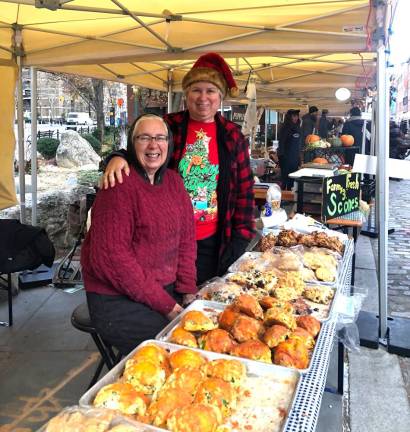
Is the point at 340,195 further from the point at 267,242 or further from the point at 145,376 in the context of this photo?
the point at 145,376

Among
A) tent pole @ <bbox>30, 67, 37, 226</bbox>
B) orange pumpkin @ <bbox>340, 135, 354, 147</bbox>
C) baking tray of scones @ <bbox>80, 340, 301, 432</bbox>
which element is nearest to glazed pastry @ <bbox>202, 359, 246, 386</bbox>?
baking tray of scones @ <bbox>80, 340, 301, 432</bbox>

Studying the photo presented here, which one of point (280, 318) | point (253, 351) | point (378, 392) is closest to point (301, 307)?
point (280, 318)

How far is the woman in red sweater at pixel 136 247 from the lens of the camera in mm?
1921

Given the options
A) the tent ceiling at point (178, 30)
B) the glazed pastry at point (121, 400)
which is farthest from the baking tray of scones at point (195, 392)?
the tent ceiling at point (178, 30)

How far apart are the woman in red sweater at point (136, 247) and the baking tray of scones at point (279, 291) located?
0.73 ft

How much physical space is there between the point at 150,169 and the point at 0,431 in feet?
6.32

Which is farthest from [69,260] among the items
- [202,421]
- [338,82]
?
[338,82]

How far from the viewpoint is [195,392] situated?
1270 millimetres

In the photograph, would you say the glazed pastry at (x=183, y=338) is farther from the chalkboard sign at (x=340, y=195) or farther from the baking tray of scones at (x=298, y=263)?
the chalkboard sign at (x=340, y=195)

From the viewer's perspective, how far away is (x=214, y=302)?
6.45 ft

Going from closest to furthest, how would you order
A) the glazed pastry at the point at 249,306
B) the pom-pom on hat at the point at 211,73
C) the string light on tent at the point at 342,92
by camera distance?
the glazed pastry at the point at 249,306
the pom-pom on hat at the point at 211,73
the string light on tent at the point at 342,92

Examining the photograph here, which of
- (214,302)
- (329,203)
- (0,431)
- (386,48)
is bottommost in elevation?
(0,431)

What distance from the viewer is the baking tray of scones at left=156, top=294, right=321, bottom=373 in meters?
1.50

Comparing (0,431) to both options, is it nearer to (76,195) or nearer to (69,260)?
(69,260)
